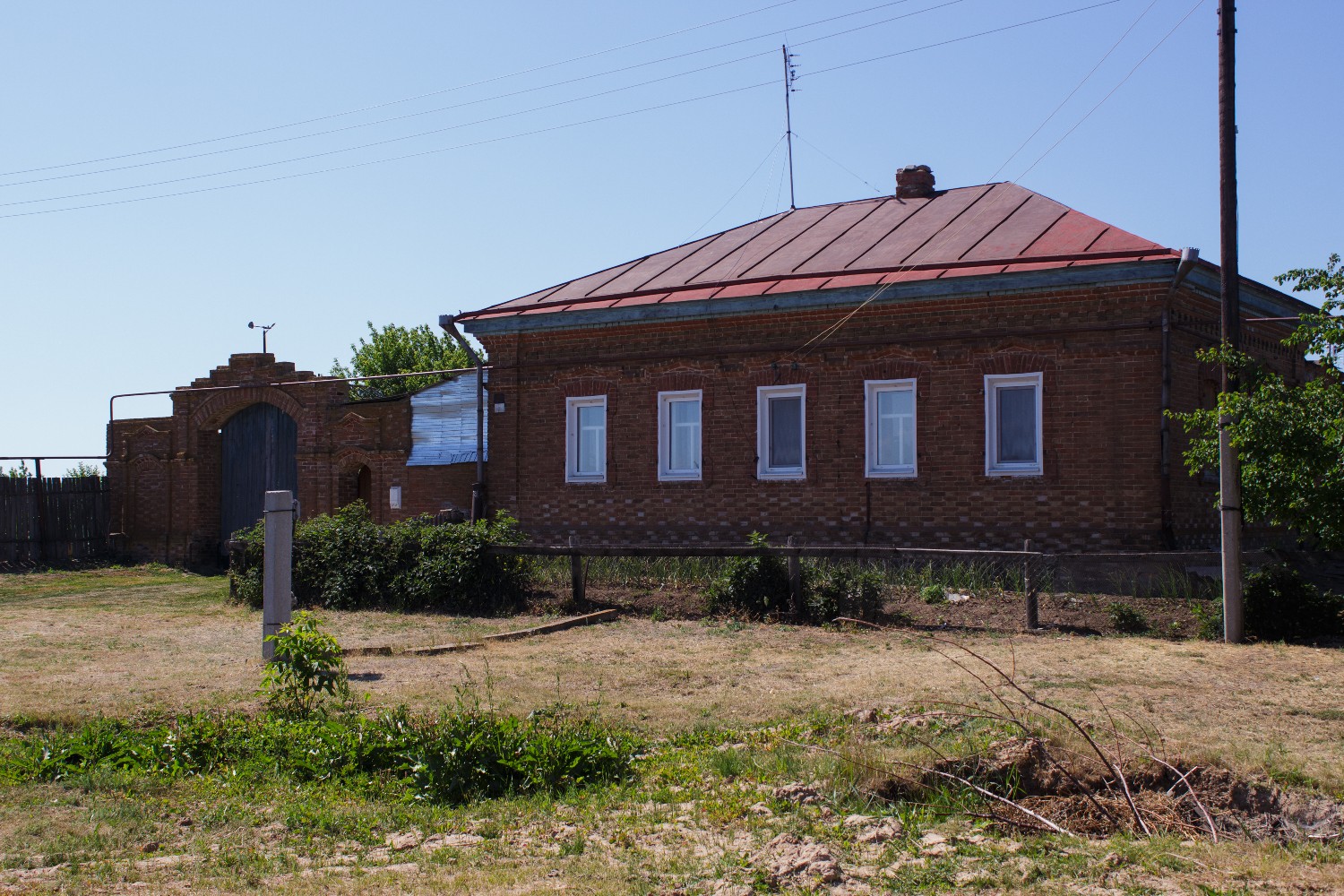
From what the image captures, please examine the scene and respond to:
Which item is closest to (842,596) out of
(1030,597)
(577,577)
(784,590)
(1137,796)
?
(784,590)

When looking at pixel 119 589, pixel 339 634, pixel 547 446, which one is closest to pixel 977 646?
pixel 339 634

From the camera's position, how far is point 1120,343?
15.6m

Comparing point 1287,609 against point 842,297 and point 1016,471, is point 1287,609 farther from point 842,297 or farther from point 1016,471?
point 842,297

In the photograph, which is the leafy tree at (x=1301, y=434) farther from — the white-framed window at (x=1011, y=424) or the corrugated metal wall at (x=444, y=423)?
the corrugated metal wall at (x=444, y=423)

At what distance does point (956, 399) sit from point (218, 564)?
15980 mm

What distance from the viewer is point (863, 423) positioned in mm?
17312

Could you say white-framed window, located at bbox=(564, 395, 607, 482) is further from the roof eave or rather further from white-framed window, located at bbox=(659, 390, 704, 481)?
the roof eave

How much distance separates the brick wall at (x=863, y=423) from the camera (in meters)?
15.6

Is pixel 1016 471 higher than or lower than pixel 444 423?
lower

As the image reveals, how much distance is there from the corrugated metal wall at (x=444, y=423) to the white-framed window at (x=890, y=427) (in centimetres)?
726

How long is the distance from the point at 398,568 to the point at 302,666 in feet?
25.0

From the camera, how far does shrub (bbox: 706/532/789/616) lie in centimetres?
1421

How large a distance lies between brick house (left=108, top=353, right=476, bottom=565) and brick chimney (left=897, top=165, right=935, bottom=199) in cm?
827

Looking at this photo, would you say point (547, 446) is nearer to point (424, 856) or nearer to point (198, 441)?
point (198, 441)
